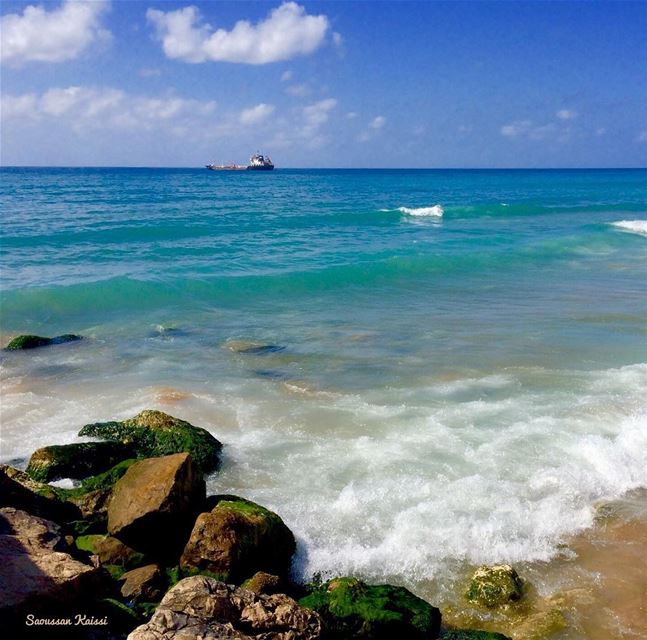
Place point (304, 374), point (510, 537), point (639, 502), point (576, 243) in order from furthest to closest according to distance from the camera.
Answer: point (576, 243), point (304, 374), point (639, 502), point (510, 537)

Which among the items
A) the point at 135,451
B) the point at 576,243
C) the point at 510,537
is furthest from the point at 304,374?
the point at 576,243

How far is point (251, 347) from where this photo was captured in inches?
594

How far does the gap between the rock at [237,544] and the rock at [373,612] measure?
0.81m

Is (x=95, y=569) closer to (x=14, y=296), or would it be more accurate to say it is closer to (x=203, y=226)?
(x=14, y=296)

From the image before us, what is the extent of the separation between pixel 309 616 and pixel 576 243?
3156cm

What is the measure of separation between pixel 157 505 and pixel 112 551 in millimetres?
676

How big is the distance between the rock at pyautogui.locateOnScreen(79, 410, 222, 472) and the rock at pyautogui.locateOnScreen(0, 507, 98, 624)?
326cm

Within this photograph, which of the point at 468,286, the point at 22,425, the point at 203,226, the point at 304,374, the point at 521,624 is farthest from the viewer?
the point at 203,226

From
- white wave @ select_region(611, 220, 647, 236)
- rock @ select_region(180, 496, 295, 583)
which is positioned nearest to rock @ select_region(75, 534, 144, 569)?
rock @ select_region(180, 496, 295, 583)

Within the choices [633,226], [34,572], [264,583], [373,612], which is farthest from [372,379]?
[633,226]

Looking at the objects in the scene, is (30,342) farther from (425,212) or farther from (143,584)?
(425,212)

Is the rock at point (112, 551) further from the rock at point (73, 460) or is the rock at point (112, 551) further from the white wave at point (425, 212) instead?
the white wave at point (425, 212)

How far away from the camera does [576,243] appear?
33125 mm

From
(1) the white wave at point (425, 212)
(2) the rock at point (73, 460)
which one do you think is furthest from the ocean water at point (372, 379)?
A: (1) the white wave at point (425, 212)
